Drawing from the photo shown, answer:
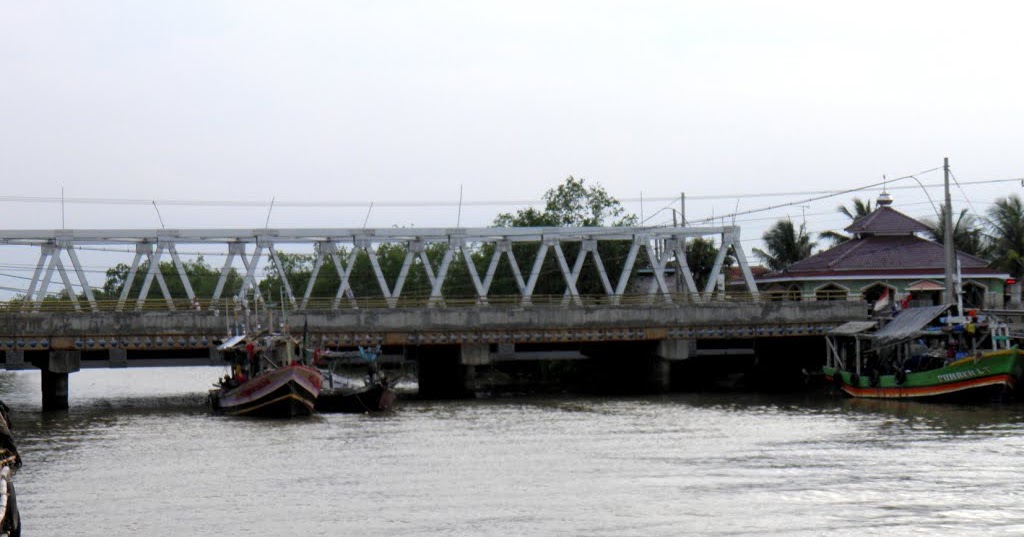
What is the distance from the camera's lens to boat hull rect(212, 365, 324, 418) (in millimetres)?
45812

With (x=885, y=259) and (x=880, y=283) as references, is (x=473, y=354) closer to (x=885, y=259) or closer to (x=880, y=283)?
(x=880, y=283)

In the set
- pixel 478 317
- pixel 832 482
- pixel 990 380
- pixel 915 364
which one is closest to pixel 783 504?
pixel 832 482

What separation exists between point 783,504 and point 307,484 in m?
9.58

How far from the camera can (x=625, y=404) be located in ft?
166

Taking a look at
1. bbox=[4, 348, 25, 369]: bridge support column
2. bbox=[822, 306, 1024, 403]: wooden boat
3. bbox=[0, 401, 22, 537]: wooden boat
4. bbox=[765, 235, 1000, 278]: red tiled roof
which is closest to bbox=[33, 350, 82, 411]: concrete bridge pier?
bbox=[4, 348, 25, 369]: bridge support column

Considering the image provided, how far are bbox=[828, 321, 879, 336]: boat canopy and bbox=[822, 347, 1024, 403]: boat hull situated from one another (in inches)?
148

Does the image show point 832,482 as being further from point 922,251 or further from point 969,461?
point 922,251

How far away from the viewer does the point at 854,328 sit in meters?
53.9

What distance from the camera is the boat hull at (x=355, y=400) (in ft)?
158

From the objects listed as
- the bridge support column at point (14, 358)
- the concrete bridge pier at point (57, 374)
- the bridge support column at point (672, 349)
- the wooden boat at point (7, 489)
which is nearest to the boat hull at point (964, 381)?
the bridge support column at point (672, 349)

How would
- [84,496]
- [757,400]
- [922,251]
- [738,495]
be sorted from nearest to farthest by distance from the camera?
[738,495] < [84,496] < [757,400] < [922,251]

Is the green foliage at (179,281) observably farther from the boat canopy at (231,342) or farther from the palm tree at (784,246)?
the boat canopy at (231,342)

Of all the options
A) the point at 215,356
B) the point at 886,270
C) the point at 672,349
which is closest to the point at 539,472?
the point at 215,356

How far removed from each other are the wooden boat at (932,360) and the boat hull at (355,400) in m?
15.9
